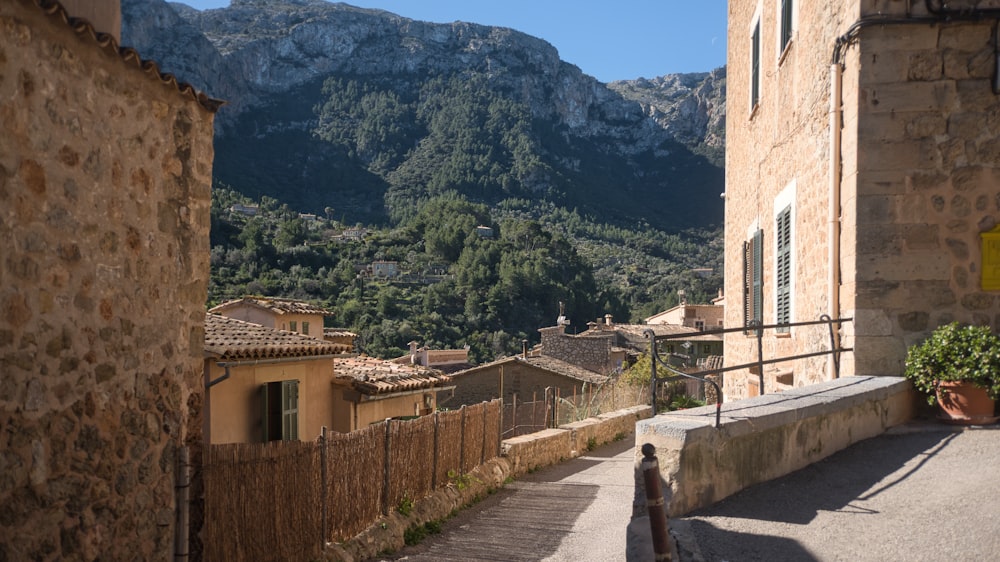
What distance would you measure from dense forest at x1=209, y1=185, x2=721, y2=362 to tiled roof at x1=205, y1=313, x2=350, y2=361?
30.4 m

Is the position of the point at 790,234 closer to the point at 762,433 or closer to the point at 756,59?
the point at 756,59

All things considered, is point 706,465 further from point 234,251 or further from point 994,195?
point 234,251

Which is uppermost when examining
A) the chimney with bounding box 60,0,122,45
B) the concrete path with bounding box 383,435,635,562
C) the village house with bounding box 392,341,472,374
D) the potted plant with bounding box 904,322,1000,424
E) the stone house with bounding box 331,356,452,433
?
the chimney with bounding box 60,0,122,45

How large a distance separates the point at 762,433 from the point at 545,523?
6355 millimetres

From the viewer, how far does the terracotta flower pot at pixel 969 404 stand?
632cm

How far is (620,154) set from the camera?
11556cm

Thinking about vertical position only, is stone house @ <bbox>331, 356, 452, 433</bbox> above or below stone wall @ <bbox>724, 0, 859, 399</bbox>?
below

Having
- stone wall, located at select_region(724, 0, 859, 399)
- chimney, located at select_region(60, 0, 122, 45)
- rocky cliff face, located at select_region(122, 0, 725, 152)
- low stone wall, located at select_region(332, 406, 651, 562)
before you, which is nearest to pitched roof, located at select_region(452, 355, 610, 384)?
low stone wall, located at select_region(332, 406, 651, 562)

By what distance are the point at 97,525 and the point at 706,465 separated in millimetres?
3755

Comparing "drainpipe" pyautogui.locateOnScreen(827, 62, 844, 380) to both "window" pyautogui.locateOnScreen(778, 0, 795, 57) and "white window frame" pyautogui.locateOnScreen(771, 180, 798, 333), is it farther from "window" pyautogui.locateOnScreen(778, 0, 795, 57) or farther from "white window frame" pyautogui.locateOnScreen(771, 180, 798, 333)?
"window" pyautogui.locateOnScreen(778, 0, 795, 57)

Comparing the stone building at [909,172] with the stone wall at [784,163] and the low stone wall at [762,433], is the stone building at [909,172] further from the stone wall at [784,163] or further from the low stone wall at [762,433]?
the low stone wall at [762,433]

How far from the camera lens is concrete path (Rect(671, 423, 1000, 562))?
392 centimetres

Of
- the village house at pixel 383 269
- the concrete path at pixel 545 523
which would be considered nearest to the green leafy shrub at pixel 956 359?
the concrete path at pixel 545 523

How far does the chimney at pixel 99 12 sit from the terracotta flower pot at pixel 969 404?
6.60 meters
